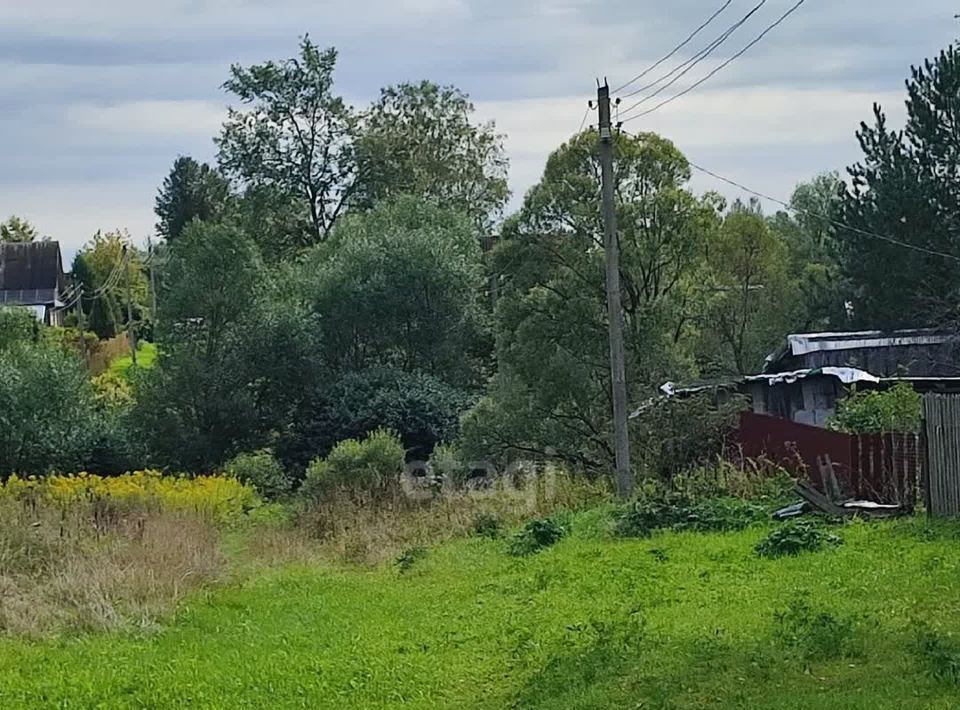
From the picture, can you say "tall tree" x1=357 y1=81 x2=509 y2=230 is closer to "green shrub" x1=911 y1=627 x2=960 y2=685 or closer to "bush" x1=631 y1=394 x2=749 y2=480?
"bush" x1=631 y1=394 x2=749 y2=480

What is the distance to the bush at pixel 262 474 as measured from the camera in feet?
102

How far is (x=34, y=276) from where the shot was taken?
66938mm

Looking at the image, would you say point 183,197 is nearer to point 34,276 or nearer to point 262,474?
point 34,276

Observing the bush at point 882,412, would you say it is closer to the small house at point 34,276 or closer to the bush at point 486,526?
the bush at point 486,526

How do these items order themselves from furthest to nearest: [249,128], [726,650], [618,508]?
[249,128], [618,508], [726,650]

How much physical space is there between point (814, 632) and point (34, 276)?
6488 centimetres

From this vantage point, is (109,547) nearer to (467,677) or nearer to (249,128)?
(467,677)

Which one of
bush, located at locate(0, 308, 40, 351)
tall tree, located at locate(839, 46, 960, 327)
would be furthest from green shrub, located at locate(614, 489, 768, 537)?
bush, located at locate(0, 308, 40, 351)

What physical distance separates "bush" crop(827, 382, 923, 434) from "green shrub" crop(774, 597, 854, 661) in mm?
7616

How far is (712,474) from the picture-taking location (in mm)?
18203

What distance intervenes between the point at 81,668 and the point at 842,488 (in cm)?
1038

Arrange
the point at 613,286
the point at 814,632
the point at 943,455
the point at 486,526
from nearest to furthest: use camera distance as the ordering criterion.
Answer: the point at 814,632, the point at 943,455, the point at 613,286, the point at 486,526

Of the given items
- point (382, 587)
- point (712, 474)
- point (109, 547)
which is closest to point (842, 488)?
point (712, 474)

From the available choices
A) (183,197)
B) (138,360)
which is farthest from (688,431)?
(183,197)
